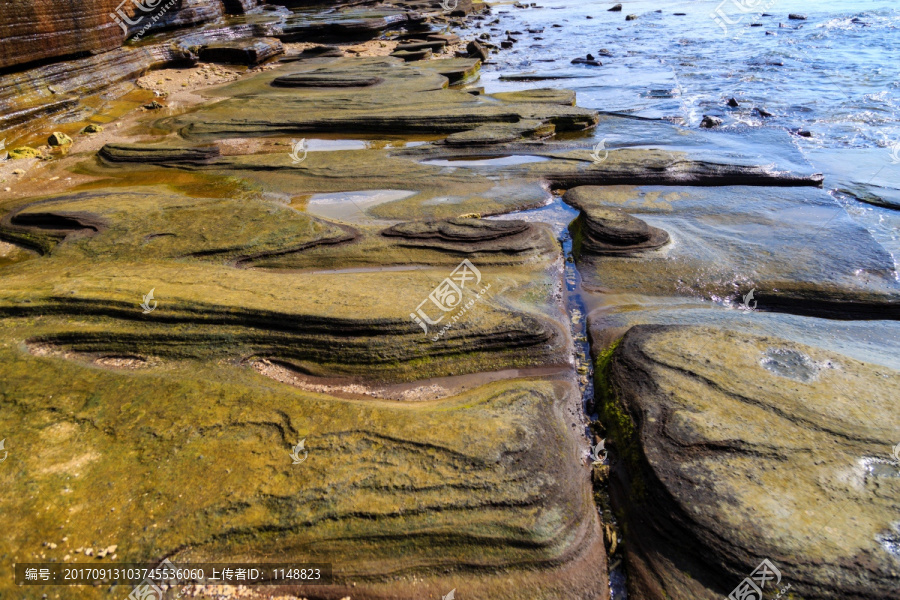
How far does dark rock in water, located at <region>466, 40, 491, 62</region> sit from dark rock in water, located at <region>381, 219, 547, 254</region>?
13.7 metres

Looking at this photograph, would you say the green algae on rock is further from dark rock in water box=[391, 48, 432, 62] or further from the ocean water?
dark rock in water box=[391, 48, 432, 62]

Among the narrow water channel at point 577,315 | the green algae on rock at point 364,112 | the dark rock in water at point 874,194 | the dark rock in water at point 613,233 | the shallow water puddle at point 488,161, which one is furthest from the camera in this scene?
the green algae on rock at point 364,112

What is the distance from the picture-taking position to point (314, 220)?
733 centimetres

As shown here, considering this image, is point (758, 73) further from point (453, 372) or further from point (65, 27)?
point (65, 27)

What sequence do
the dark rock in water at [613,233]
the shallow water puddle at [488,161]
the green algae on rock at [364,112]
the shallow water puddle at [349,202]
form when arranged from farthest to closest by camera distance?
the green algae on rock at [364,112] < the shallow water puddle at [488,161] < the shallow water puddle at [349,202] < the dark rock in water at [613,233]

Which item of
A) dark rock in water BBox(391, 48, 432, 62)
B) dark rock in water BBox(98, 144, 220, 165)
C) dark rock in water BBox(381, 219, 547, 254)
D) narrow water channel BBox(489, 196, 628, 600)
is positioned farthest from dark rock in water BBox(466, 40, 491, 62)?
dark rock in water BBox(381, 219, 547, 254)

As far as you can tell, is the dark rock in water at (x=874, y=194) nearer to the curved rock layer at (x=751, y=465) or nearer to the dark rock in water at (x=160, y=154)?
the curved rock layer at (x=751, y=465)

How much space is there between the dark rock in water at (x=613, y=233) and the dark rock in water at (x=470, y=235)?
598 millimetres

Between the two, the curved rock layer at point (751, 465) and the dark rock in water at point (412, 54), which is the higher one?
the dark rock in water at point (412, 54)

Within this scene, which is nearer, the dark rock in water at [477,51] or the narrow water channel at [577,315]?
the narrow water channel at [577,315]

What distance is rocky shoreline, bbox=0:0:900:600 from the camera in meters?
3.33

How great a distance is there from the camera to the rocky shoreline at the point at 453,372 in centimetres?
333

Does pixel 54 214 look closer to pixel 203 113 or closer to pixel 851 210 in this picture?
pixel 203 113

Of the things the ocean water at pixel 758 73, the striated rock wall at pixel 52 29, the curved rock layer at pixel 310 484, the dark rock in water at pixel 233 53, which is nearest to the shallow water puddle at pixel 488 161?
the ocean water at pixel 758 73
